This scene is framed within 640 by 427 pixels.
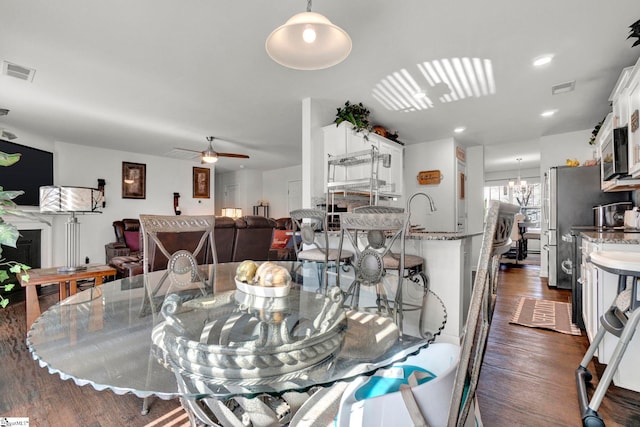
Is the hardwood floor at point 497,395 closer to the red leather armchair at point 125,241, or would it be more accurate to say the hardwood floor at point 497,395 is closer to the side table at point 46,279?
the side table at point 46,279

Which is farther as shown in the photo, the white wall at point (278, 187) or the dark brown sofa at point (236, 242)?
the white wall at point (278, 187)

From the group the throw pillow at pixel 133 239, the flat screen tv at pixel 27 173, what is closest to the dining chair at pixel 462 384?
the flat screen tv at pixel 27 173

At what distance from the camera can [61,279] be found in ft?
8.35

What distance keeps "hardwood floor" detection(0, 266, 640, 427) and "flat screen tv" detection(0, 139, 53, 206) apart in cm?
288

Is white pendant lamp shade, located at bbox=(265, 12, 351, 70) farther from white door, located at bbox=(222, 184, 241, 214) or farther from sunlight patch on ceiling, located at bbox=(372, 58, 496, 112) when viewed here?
white door, located at bbox=(222, 184, 241, 214)

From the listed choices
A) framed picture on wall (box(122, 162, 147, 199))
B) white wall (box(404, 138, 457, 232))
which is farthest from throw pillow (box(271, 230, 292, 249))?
framed picture on wall (box(122, 162, 147, 199))

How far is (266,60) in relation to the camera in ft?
9.00

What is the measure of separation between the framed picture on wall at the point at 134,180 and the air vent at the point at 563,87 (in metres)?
7.46

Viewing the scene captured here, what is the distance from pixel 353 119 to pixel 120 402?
3400 millimetres

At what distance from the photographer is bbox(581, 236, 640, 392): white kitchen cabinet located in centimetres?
167

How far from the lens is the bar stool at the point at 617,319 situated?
4.31 ft

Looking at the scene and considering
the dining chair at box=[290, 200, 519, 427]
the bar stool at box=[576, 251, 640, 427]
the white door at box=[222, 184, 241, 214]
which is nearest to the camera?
the dining chair at box=[290, 200, 519, 427]

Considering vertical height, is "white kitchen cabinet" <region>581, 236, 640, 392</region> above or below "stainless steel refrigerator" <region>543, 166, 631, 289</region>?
below

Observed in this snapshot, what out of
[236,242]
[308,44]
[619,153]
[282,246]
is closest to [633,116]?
[619,153]
